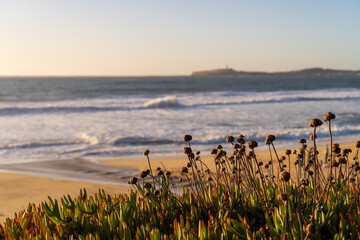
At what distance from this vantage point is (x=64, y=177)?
8.09 m

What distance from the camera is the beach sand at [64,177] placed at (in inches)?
259

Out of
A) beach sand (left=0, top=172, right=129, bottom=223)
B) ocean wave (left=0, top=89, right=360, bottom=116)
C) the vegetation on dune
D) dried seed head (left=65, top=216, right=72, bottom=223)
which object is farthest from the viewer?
ocean wave (left=0, top=89, right=360, bottom=116)

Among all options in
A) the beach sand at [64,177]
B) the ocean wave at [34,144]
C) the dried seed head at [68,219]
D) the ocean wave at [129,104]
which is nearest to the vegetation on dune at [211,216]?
the dried seed head at [68,219]

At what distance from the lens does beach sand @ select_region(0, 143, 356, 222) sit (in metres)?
6.57

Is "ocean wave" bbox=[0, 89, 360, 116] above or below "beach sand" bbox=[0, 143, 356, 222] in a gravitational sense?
above

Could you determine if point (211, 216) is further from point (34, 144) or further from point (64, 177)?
point (34, 144)

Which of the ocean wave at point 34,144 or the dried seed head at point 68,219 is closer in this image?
the dried seed head at point 68,219

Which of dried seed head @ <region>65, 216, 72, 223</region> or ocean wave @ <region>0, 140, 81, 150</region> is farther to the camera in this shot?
ocean wave @ <region>0, 140, 81, 150</region>

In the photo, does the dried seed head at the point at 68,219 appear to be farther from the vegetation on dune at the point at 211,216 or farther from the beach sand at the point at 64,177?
the beach sand at the point at 64,177

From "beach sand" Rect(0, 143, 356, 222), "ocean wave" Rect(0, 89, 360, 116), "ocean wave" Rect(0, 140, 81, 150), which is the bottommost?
"beach sand" Rect(0, 143, 356, 222)

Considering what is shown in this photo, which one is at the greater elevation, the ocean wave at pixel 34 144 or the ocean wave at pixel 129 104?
the ocean wave at pixel 129 104

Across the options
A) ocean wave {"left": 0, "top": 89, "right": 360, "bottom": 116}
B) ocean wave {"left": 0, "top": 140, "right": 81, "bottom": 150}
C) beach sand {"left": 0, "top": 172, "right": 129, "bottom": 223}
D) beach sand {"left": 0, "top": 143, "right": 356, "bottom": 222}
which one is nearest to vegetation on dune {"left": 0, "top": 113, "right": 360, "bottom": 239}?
beach sand {"left": 0, "top": 143, "right": 356, "bottom": 222}

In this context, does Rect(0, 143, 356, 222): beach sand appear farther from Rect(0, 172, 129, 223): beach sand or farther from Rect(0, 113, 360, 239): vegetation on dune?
Rect(0, 113, 360, 239): vegetation on dune

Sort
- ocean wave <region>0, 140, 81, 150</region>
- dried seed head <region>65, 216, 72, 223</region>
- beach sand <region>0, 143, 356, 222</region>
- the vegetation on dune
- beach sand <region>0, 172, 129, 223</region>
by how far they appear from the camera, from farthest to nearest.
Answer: ocean wave <region>0, 140, 81, 150</region> → beach sand <region>0, 143, 356, 222</region> → beach sand <region>0, 172, 129, 223</region> → dried seed head <region>65, 216, 72, 223</region> → the vegetation on dune
